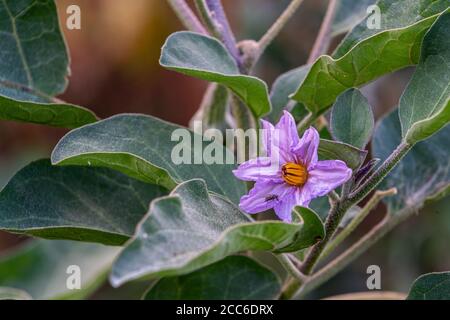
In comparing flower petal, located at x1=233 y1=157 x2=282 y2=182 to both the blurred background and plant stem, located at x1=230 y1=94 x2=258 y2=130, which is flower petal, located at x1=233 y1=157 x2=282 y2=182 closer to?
plant stem, located at x1=230 y1=94 x2=258 y2=130

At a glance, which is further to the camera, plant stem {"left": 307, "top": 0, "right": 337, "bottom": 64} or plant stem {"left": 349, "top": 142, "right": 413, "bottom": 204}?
plant stem {"left": 307, "top": 0, "right": 337, "bottom": 64}

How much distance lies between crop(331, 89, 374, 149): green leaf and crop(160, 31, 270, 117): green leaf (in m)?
0.09

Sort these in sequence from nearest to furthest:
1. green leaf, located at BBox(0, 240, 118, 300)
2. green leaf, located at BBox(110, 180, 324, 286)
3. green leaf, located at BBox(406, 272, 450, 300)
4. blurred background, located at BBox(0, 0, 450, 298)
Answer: green leaf, located at BBox(110, 180, 324, 286) < green leaf, located at BBox(406, 272, 450, 300) < green leaf, located at BBox(0, 240, 118, 300) < blurred background, located at BBox(0, 0, 450, 298)

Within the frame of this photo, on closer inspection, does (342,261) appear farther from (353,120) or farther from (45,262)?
(45,262)

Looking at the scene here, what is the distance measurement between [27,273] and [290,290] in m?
0.60

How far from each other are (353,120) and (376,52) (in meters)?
0.09

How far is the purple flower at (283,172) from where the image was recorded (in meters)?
0.67

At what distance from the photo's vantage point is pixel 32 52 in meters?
0.91

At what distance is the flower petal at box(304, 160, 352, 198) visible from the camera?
2.10 feet

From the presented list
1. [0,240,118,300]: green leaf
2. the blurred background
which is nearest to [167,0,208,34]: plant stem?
[0,240,118,300]: green leaf

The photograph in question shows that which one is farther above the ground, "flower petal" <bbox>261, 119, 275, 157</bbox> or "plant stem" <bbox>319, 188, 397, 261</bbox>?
"flower petal" <bbox>261, 119, 275, 157</bbox>

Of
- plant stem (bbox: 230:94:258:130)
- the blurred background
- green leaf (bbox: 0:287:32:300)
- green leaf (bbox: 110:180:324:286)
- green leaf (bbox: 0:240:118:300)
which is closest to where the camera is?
green leaf (bbox: 110:180:324:286)

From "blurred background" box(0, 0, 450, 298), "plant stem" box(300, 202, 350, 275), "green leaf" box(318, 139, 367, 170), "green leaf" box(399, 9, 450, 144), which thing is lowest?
"plant stem" box(300, 202, 350, 275)
